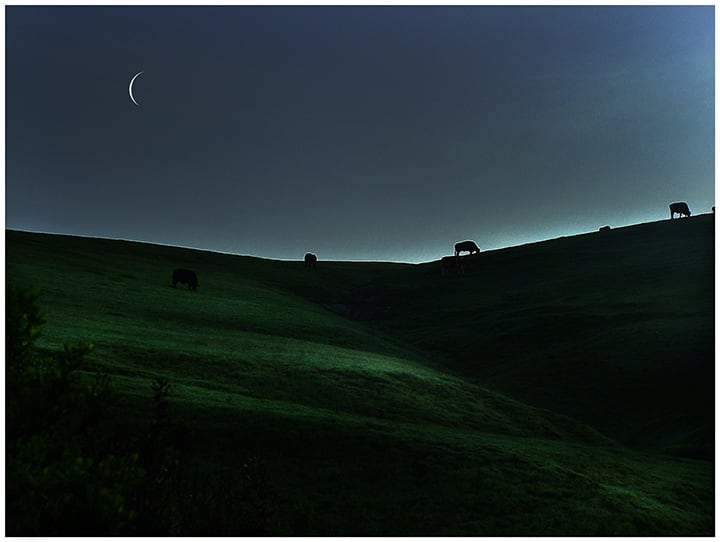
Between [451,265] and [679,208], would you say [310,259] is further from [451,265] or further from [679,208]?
[679,208]

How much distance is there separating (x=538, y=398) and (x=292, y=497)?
952 inches

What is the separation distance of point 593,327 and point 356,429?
33908 mm

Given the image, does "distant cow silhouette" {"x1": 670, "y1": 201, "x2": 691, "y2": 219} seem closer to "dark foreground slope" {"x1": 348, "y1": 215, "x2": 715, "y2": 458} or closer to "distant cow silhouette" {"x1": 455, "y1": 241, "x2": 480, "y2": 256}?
"dark foreground slope" {"x1": 348, "y1": 215, "x2": 715, "y2": 458}

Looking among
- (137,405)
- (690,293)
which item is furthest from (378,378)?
(690,293)

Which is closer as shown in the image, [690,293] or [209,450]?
[209,450]

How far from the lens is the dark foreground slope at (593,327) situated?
3650cm

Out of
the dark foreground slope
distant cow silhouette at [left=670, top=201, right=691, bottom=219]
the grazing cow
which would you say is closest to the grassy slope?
the dark foreground slope

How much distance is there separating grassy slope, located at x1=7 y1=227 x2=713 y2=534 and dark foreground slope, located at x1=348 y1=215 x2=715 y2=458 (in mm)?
3913

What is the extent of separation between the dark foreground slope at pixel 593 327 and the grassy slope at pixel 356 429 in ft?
12.8

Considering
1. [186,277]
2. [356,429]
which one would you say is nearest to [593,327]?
[186,277]

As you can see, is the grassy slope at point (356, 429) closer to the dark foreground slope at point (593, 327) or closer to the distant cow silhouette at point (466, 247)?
the dark foreground slope at point (593, 327)

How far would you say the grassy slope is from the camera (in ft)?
56.6

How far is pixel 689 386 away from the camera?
123ft

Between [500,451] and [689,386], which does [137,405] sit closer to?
[500,451]
